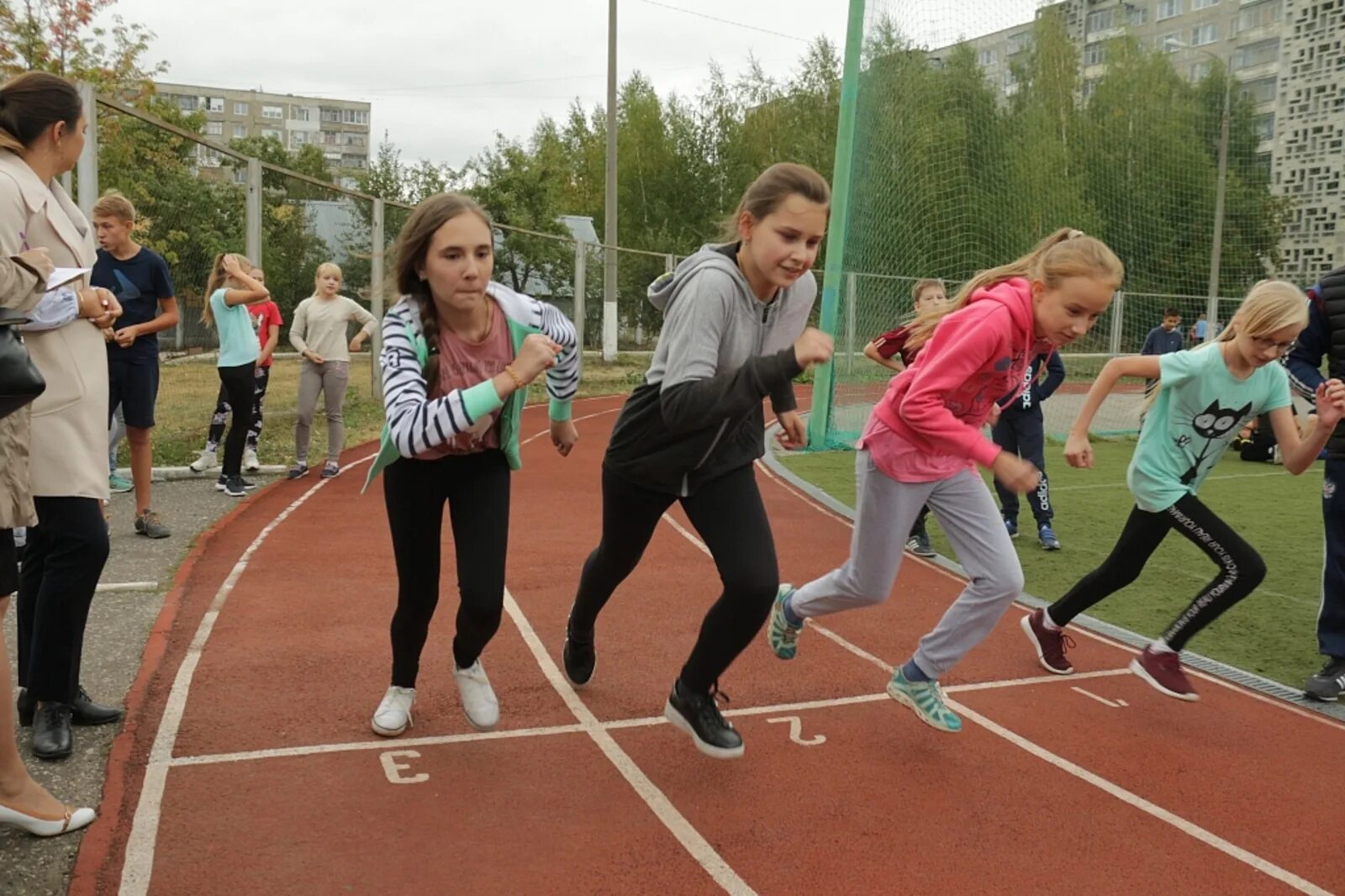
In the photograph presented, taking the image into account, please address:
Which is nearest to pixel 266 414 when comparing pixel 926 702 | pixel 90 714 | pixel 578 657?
pixel 90 714

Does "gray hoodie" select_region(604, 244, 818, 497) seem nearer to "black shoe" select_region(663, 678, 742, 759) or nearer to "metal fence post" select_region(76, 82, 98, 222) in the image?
"black shoe" select_region(663, 678, 742, 759)

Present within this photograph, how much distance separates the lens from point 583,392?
20547mm

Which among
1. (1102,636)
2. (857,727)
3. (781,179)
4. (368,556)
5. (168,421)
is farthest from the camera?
(168,421)

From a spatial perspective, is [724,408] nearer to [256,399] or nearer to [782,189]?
[782,189]

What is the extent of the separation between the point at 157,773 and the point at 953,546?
2.80 metres

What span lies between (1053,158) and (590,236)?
2710 centimetres

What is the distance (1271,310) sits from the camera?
429 centimetres

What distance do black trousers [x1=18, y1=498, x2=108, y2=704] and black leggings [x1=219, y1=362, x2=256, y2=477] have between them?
4.83 metres

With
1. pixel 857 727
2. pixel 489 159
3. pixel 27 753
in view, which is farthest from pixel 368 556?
pixel 489 159

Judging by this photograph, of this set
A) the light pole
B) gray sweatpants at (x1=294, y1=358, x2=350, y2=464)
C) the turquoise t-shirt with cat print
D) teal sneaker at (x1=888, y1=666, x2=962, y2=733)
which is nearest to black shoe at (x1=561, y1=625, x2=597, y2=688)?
teal sneaker at (x1=888, y1=666, x2=962, y2=733)

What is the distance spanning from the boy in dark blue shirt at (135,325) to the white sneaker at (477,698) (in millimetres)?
3378

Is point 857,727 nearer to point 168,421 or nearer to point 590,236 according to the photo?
point 168,421

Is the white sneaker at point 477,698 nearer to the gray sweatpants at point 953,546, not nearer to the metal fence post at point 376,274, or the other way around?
the gray sweatpants at point 953,546

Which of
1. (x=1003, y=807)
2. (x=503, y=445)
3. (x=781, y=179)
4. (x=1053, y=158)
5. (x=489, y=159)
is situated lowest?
(x=1003, y=807)
